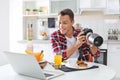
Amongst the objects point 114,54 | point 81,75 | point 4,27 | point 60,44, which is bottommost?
point 114,54

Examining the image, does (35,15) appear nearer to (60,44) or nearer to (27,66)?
(60,44)

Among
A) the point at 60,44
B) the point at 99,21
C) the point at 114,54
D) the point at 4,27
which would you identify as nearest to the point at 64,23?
the point at 60,44

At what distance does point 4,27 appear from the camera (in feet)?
13.5

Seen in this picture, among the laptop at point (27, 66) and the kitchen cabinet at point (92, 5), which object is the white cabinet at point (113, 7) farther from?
the laptop at point (27, 66)

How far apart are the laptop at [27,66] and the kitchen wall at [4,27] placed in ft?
8.86

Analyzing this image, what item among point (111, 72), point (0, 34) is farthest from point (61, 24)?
point (0, 34)

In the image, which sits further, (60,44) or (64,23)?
(60,44)

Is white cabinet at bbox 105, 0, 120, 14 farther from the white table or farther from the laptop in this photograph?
the laptop

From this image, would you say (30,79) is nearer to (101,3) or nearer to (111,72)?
(111,72)

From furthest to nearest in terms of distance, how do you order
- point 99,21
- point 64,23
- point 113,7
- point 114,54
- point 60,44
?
point 99,21, point 113,7, point 114,54, point 60,44, point 64,23

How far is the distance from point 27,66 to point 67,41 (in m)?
0.85

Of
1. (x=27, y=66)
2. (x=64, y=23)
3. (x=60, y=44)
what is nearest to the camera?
(x=27, y=66)

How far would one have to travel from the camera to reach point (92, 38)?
5.07 ft

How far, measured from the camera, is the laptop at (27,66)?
1263 mm
